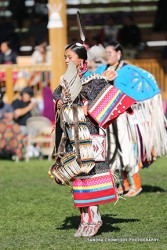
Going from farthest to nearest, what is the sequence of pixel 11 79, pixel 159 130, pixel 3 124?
pixel 11 79, pixel 3 124, pixel 159 130

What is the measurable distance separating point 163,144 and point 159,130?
168 millimetres

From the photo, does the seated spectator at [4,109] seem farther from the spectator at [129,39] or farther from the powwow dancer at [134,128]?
the powwow dancer at [134,128]

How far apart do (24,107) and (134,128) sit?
18.6 ft

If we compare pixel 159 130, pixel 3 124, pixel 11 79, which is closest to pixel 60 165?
pixel 159 130

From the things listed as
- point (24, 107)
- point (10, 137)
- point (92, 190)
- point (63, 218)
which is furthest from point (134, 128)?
point (24, 107)

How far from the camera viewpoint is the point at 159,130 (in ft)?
32.7

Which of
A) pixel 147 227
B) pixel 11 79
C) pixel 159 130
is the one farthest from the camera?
pixel 11 79

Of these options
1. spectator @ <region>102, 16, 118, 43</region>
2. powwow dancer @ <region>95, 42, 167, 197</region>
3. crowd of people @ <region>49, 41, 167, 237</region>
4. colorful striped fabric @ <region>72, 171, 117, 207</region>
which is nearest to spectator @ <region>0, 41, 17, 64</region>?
spectator @ <region>102, 16, 118, 43</region>

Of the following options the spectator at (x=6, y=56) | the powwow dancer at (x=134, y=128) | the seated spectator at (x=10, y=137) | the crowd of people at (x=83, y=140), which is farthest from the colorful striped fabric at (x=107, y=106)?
the spectator at (x=6, y=56)

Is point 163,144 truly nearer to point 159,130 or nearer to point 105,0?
point 159,130

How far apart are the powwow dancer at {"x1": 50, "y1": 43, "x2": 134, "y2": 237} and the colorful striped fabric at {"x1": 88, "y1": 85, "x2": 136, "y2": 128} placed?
5 centimetres

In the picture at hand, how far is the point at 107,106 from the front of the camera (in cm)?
709

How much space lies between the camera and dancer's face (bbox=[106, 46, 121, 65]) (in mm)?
9719

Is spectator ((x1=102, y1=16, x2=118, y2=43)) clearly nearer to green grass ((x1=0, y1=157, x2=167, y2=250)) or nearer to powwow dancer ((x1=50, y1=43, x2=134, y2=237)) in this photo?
green grass ((x1=0, y1=157, x2=167, y2=250))
